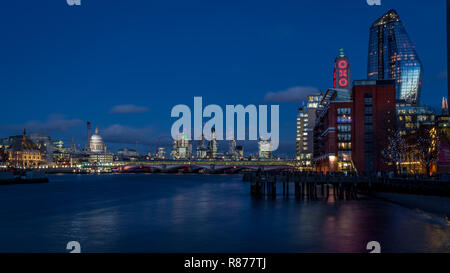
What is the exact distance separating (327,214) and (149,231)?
2258cm

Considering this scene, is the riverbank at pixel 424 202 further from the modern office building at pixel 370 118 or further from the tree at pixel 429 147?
the modern office building at pixel 370 118

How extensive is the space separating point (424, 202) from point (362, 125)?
60.1m

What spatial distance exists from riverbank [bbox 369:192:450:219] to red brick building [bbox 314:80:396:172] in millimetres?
47016

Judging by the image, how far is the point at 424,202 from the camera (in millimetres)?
54156

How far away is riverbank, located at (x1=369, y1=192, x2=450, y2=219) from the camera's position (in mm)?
48572

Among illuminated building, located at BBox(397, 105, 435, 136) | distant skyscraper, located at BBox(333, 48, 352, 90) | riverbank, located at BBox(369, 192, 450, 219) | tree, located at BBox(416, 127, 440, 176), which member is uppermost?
distant skyscraper, located at BBox(333, 48, 352, 90)

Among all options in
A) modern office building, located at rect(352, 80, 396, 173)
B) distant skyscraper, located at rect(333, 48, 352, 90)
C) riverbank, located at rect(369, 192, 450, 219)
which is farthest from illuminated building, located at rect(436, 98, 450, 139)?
distant skyscraper, located at rect(333, 48, 352, 90)

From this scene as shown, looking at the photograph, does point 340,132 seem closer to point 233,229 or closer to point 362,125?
point 362,125

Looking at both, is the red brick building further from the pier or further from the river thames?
the river thames

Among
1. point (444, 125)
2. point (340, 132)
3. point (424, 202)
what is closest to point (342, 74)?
point (340, 132)

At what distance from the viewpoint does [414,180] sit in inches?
2373

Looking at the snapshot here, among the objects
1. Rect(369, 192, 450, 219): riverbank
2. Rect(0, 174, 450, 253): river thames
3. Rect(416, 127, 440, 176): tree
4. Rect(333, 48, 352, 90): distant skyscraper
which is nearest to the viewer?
Rect(0, 174, 450, 253): river thames

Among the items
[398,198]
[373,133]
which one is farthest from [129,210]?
[373,133]
